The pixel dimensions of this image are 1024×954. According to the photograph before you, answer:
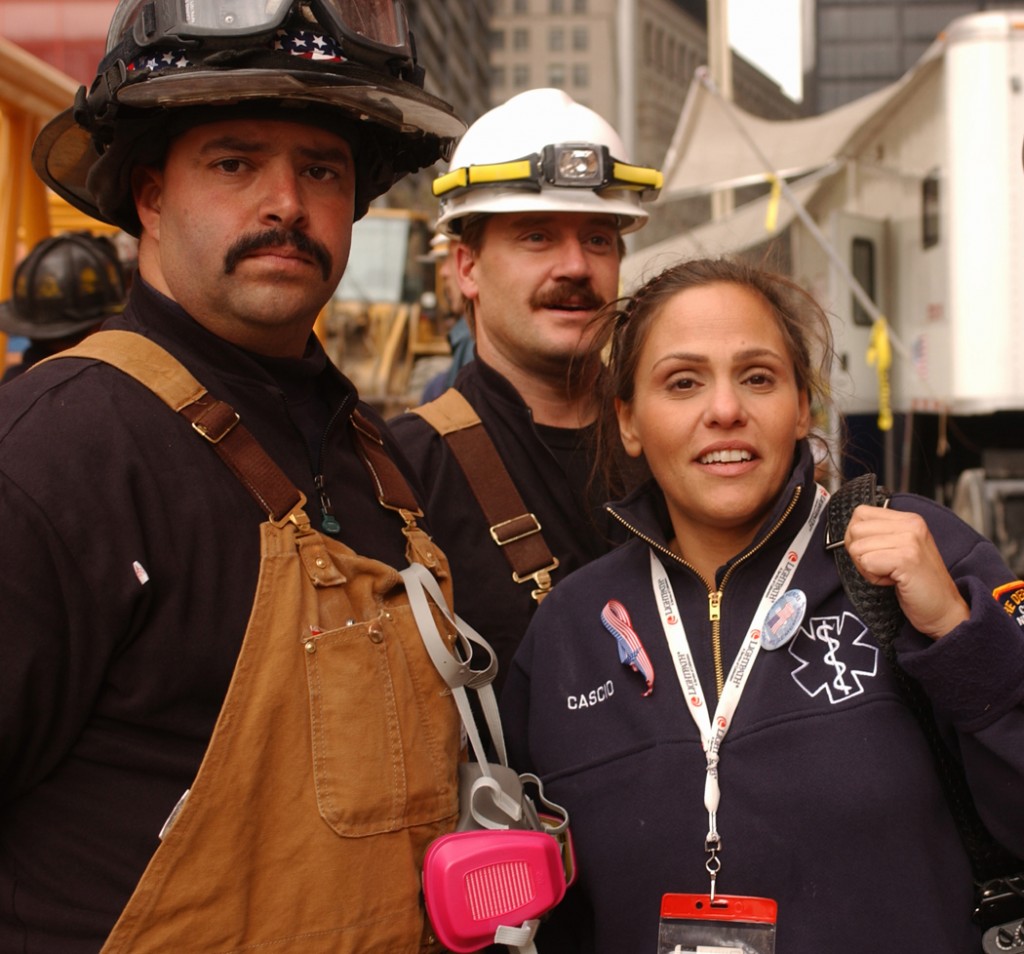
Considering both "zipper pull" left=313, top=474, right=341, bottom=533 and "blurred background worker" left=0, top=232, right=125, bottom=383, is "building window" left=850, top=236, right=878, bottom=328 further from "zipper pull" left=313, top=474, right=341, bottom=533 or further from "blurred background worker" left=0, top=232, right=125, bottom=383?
"zipper pull" left=313, top=474, right=341, bottom=533

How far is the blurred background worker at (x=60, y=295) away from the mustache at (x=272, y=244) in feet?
14.5

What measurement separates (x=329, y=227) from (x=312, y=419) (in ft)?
1.16

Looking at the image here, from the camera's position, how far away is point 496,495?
9.73 ft

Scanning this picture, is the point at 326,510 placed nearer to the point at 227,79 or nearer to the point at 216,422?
the point at 216,422

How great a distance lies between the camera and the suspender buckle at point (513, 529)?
2902mm

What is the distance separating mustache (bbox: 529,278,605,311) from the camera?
3.23 metres

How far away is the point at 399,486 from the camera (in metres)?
2.34

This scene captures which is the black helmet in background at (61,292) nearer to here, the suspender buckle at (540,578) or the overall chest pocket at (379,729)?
the suspender buckle at (540,578)

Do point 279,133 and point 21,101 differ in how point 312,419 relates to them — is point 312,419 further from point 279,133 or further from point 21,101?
point 21,101

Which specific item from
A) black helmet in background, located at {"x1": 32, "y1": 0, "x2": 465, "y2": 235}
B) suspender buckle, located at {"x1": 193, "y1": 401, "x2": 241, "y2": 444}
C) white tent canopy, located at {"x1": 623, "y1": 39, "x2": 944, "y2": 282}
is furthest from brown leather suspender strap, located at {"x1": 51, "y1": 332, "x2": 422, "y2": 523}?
white tent canopy, located at {"x1": 623, "y1": 39, "x2": 944, "y2": 282}

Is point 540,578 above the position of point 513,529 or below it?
below

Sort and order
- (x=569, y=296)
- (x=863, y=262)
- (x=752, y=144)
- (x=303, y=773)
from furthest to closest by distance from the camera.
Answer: (x=863, y=262)
(x=752, y=144)
(x=569, y=296)
(x=303, y=773)

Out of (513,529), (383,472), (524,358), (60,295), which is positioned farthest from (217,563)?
(60,295)

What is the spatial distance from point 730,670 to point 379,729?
624 millimetres
